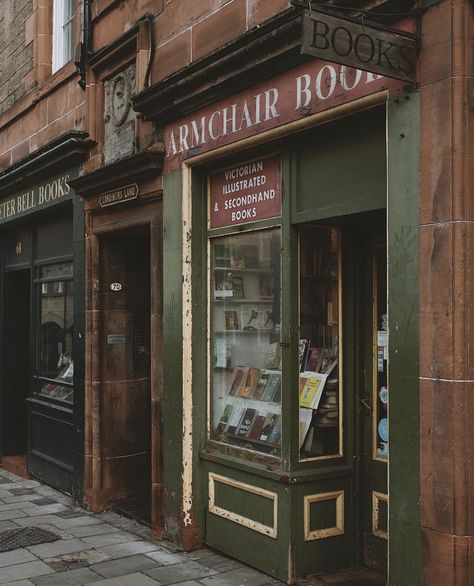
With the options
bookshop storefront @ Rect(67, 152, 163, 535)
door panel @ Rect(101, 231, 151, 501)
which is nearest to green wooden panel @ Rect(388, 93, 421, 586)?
bookshop storefront @ Rect(67, 152, 163, 535)

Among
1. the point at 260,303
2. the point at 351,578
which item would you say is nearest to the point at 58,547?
the point at 351,578

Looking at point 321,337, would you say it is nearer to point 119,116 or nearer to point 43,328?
point 119,116

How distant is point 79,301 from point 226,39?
11.2ft

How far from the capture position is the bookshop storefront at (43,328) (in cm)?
838

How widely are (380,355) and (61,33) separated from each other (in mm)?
6350

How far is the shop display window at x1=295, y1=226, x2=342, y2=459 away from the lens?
217 inches

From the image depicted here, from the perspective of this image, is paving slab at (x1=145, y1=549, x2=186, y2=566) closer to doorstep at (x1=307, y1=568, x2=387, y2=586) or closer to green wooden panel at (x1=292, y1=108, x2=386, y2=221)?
doorstep at (x1=307, y1=568, x2=387, y2=586)

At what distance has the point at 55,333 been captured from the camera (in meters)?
9.21

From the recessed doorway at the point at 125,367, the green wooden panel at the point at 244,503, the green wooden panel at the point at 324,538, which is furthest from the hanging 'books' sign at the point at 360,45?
the recessed doorway at the point at 125,367

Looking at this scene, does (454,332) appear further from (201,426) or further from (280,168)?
(201,426)

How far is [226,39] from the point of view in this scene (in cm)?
590

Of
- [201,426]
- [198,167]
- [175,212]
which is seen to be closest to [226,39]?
[198,167]

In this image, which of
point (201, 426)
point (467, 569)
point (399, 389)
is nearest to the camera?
point (467, 569)

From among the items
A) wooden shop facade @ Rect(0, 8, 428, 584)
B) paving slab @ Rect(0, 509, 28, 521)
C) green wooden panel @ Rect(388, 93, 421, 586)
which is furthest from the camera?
paving slab @ Rect(0, 509, 28, 521)
